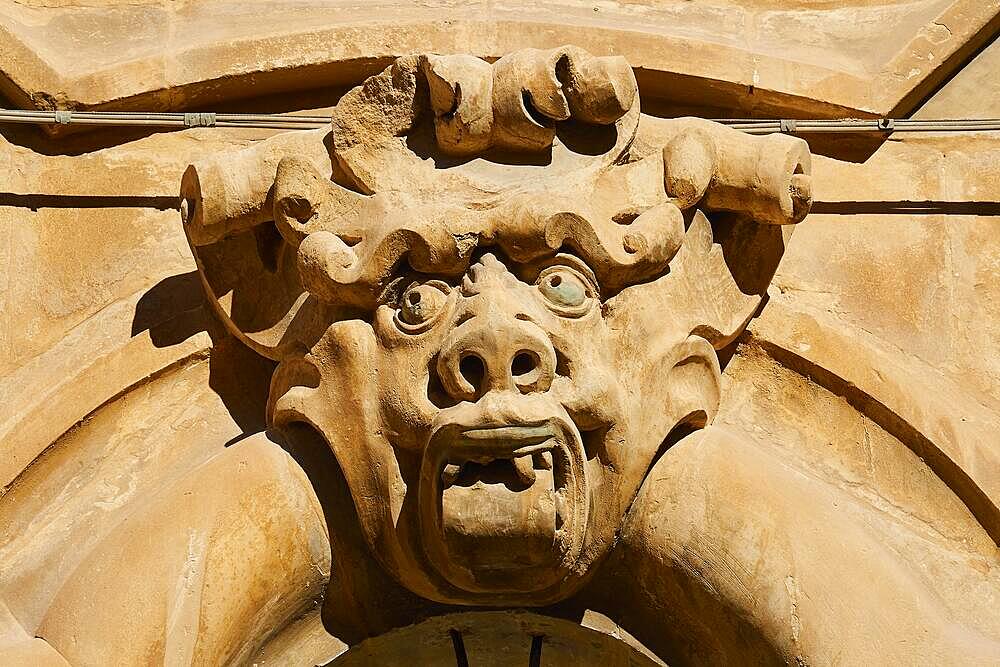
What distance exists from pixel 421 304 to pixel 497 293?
12 centimetres

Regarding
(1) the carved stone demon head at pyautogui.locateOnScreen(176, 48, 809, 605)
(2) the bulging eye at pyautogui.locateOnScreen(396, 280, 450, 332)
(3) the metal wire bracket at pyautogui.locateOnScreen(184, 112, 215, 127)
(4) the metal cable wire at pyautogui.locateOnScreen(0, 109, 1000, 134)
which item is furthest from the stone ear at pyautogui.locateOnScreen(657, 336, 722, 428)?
(3) the metal wire bracket at pyautogui.locateOnScreen(184, 112, 215, 127)

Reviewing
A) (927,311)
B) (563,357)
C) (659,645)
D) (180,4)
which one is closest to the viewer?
(563,357)

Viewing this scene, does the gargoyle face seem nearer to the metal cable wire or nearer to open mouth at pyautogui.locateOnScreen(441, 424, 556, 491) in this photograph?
open mouth at pyautogui.locateOnScreen(441, 424, 556, 491)

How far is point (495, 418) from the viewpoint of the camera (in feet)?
8.32

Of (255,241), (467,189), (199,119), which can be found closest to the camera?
(467,189)

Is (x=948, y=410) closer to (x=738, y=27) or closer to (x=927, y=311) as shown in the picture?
(x=927, y=311)

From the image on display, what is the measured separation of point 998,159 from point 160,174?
1564 millimetres

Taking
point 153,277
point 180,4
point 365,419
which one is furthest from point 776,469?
point 180,4

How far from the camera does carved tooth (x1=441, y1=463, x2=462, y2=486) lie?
2.59 metres

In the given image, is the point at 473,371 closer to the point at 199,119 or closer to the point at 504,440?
the point at 504,440

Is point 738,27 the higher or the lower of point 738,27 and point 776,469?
the higher

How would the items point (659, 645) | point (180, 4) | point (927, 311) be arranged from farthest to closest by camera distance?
point (180, 4), point (927, 311), point (659, 645)

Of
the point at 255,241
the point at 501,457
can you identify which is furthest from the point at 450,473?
the point at 255,241

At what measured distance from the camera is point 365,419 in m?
2.70
